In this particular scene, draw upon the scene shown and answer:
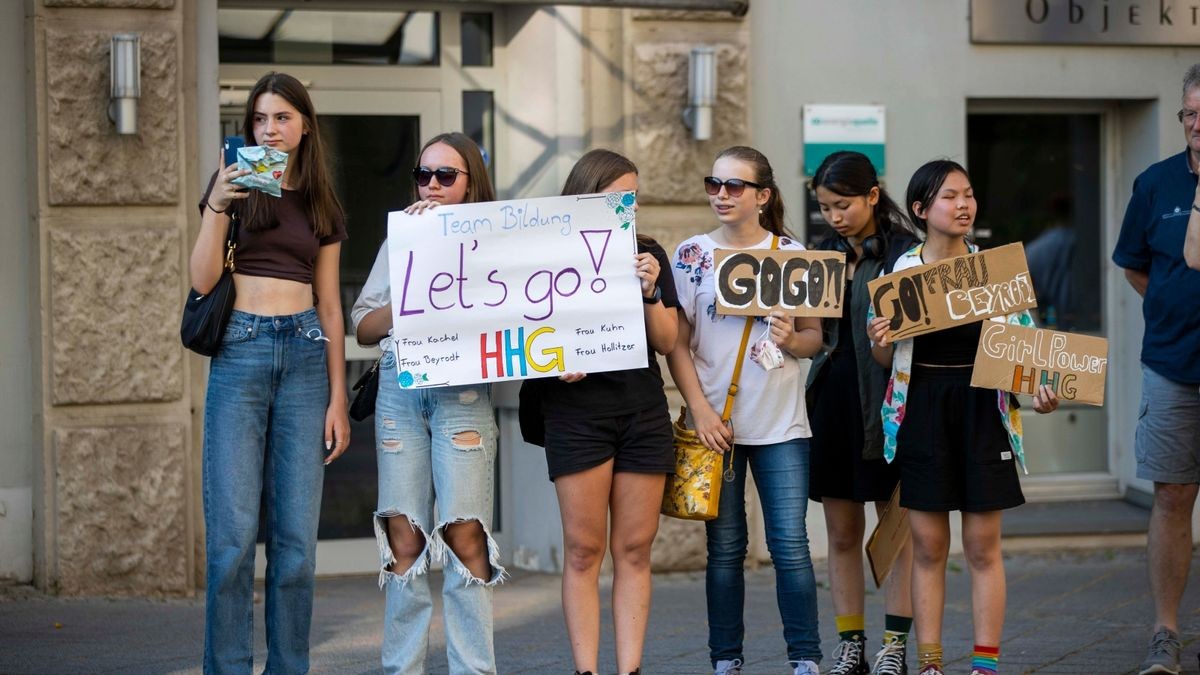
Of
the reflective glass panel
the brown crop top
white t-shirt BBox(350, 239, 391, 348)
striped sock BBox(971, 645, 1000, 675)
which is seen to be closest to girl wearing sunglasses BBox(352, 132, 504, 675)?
white t-shirt BBox(350, 239, 391, 348)

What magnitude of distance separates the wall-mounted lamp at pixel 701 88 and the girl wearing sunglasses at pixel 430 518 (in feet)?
9.70

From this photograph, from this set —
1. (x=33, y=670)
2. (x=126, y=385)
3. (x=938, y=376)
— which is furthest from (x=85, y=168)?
(x=938, y=376)

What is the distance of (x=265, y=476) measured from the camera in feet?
16.3

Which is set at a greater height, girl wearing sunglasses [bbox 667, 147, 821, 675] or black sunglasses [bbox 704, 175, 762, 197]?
black sunglasses [bbox 704, 175, 762, 197]

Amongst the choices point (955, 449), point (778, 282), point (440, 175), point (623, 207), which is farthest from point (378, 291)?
point (955, 449)

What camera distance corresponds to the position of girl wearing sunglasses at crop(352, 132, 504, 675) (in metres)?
4.91

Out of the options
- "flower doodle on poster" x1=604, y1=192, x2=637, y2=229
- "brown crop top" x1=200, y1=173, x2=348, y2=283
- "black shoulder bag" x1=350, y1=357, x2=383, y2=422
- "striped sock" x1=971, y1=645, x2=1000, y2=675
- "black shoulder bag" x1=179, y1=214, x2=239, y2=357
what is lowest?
"striped sock" x1=971, y1=645, x2=1000, y2=675

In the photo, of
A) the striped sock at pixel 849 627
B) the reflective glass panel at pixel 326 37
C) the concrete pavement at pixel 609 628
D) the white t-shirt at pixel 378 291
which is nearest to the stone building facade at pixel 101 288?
the concrete pavement at pixel 609 628

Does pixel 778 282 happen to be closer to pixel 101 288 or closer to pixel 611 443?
pixel 611 443

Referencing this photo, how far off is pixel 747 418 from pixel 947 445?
668mm

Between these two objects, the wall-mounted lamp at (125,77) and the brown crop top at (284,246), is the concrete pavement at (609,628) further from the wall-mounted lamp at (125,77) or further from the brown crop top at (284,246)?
the wall-mounted lamp at (125,77)

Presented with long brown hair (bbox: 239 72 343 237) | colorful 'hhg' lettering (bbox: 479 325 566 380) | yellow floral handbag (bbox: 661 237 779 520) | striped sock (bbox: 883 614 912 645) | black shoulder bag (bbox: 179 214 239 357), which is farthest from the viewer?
striped sock (bbox: 883 614 912 645)

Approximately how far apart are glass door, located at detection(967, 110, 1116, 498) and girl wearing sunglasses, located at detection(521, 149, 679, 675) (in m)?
4.31

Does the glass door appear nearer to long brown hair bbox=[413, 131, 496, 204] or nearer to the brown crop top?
long brown hair bbox=[413, 131, 496, 204]
